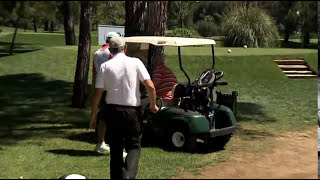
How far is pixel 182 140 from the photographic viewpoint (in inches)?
261

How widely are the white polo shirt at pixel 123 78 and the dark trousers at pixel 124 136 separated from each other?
0.07m

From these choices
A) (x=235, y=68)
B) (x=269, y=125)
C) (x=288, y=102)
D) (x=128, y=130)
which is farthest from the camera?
(x=235, y=68)

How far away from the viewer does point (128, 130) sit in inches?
179

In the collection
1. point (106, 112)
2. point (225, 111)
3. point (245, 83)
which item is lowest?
point (245, 83)

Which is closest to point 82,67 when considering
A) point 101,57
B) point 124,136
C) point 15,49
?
point 101,57

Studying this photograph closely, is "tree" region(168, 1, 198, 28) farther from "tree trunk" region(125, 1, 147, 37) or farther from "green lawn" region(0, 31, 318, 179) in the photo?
"green lawn" region(0, 31, 318, 179)

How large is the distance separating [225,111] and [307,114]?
3593mm

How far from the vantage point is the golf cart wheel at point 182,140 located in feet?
21.2

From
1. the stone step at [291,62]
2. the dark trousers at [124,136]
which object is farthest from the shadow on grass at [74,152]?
the stone step at [291,62]

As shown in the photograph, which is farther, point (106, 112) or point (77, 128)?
point (77, 128)

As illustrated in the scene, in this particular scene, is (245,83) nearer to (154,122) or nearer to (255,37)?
(255,37)

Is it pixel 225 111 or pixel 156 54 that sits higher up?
pixel 156 54

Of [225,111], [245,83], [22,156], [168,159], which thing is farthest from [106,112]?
[245,83]

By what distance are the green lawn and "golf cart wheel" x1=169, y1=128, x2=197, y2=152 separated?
0.14 meters
